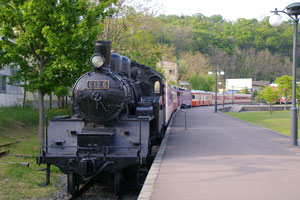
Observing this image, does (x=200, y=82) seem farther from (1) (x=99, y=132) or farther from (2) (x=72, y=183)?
(2) (x=72, y=183)

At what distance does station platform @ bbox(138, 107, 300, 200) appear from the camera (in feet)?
18.5

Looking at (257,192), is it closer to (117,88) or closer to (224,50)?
(117,88)

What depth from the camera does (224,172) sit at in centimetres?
712

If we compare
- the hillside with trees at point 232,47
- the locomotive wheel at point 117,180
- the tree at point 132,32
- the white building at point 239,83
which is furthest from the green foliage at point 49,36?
the white building at point 239,83

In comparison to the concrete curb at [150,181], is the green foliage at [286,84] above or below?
above

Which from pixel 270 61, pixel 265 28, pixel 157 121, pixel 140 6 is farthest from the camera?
pixel 265 28

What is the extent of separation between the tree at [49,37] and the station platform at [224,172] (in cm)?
487

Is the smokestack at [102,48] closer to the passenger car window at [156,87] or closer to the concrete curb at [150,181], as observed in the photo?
the concrete curb at [150,181]

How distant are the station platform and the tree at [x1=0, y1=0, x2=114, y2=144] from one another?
16.0 ft

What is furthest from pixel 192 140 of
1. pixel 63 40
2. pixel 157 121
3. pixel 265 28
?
pixel 265 28

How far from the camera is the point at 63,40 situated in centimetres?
1138

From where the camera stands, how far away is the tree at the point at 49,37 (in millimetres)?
11281

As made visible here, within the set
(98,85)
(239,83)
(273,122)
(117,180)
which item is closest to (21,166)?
(117,180)

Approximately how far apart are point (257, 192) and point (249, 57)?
106841mm
